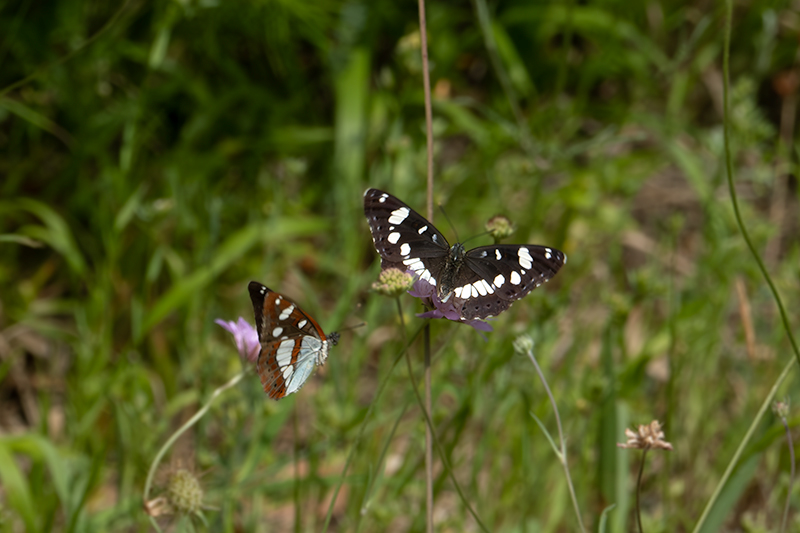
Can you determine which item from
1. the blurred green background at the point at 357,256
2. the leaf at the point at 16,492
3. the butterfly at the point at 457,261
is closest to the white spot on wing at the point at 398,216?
the butterfly at the point at 457,261

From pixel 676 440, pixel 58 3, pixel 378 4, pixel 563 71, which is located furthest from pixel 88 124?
Answer: pixel 676 440

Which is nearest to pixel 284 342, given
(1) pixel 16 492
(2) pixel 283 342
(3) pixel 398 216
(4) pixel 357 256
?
(2) pixel 283 342

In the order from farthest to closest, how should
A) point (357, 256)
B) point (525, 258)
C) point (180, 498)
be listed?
point (357, 256) → point (525, 258) → point (180, 498)

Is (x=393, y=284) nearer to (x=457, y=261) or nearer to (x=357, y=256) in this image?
(x=457, y=261)

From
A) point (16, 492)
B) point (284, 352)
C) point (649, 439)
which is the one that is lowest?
point (649, 439)

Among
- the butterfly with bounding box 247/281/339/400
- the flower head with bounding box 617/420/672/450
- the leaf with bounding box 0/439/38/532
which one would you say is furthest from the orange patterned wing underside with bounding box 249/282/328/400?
the leaf with bounding box 0/439/38/532

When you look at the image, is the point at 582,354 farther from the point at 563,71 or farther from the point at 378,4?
the point at 378,4
